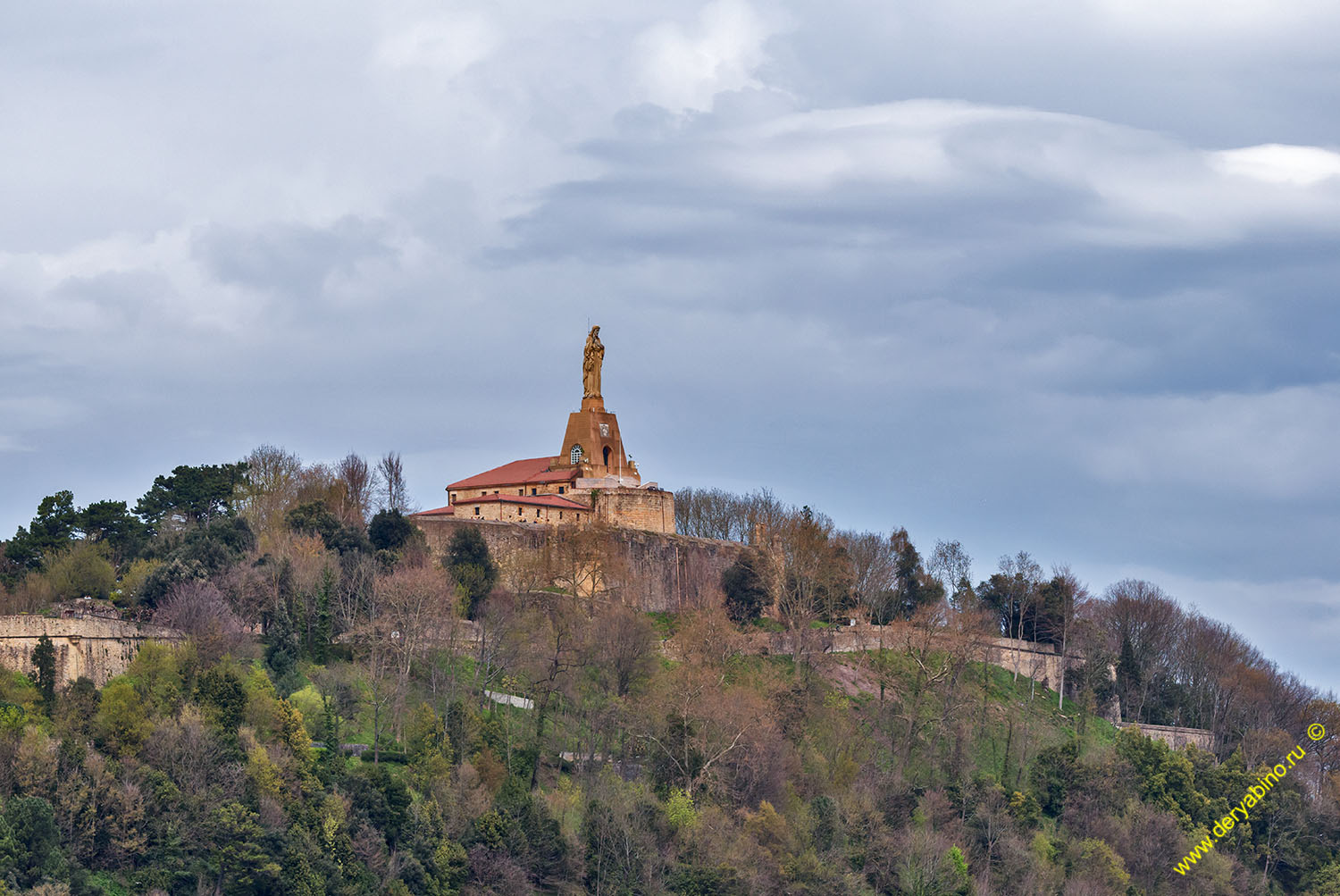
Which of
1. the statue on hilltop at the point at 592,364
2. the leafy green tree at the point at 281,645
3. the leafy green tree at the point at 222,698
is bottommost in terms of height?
the leafy green tree at the point at 222,698

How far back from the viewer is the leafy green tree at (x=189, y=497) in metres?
76.1

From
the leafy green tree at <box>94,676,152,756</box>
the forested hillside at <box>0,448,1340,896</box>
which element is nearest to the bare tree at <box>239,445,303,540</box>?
the forested hillside at <box>0,448,1340,896</box>

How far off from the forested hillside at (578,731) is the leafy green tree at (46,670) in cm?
10

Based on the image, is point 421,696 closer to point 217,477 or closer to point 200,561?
point 200,561

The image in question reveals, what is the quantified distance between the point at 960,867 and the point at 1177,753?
1681 cm

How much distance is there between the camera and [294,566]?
65.4 m

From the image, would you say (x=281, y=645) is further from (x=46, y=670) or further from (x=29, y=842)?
(x=29, y=842)

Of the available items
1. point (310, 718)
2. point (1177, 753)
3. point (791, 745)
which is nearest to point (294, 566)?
point (310, 718)

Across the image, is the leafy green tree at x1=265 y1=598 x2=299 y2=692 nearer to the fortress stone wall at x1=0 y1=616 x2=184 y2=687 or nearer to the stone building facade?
the fortress stone wall at x1=0 y1=616 x2=184 y2=687

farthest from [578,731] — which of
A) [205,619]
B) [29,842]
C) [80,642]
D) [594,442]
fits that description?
[594,442]

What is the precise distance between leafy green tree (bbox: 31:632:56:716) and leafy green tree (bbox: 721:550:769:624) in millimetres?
32273

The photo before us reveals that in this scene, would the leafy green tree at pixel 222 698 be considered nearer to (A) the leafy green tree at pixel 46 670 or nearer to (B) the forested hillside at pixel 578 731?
(B) the forested hillside at pixel 578 731

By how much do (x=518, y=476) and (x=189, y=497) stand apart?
17.4m

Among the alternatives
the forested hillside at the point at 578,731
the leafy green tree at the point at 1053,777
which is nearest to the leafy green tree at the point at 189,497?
the forested hillside at the point at 578,731
